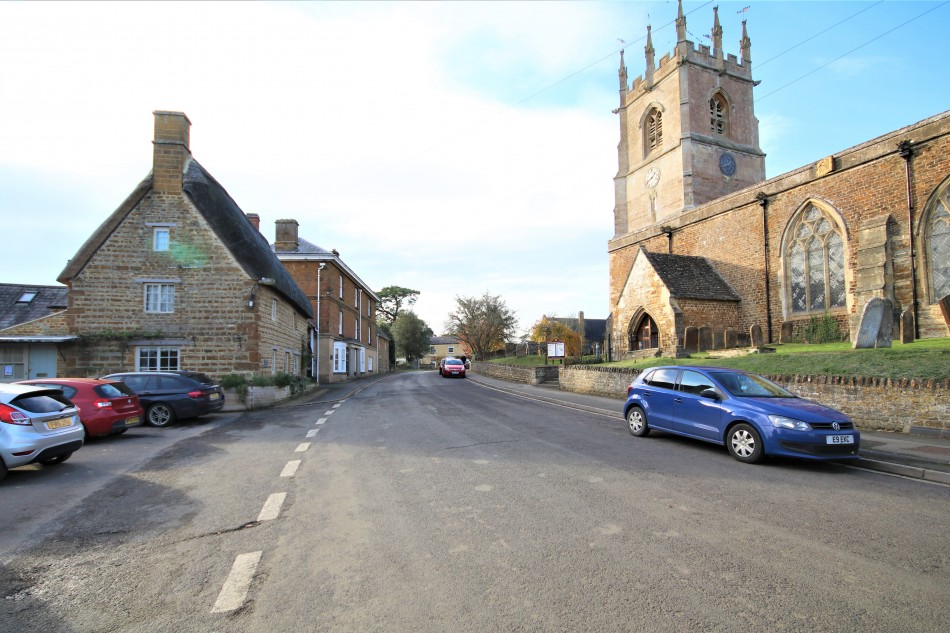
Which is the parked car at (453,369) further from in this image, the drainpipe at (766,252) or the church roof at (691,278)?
the drainpipe at (766,252)

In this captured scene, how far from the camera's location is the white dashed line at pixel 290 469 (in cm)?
718

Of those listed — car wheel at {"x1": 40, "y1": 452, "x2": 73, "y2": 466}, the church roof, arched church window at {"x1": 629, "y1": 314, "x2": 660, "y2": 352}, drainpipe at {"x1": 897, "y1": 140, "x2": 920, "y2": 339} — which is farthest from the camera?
arched church window at {"x1": 629, "y1": 314, "x2": 660, "y2": 352}

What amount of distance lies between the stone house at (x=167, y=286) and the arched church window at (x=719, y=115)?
38.9 meters

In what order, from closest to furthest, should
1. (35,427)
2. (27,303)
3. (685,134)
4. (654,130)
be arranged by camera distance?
(35,427) < (27,303) < (685,134) < (654,130)

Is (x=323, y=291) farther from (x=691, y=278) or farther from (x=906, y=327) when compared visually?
(x=906, y=327)

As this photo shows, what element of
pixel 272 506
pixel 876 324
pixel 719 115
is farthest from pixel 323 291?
pixel 719 115

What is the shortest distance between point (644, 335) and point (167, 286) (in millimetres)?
22252

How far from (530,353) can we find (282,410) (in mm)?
37901

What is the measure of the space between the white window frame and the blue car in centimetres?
1772

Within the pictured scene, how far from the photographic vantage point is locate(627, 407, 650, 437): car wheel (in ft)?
33.1

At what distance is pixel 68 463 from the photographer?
28.5 ft

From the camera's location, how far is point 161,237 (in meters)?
20.1

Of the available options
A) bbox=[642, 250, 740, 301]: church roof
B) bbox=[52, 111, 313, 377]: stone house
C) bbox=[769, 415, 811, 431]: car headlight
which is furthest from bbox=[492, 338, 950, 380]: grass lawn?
bbox=[52, 111, 313, 377]: stone house

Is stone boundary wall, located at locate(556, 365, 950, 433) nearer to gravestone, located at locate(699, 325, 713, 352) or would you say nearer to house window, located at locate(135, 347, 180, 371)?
gravestone, located at locate(699, 325, 713, 352)
